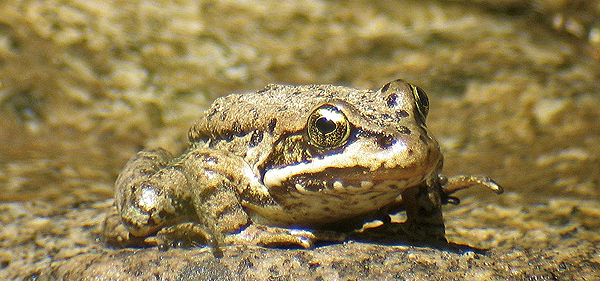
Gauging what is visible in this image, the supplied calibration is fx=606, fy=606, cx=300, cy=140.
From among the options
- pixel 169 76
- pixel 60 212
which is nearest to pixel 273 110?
pixel 60 212

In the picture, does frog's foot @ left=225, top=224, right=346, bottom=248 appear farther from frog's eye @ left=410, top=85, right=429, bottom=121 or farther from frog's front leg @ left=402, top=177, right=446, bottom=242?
frog's eye @ left=410, top=85, right=429, bottom=121

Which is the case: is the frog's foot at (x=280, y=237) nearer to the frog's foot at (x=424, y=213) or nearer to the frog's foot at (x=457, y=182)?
the frog's foot at (x=424, y=213)

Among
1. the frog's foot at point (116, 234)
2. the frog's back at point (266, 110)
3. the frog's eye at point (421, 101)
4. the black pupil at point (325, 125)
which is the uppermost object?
the frog's back at point (266, 110)

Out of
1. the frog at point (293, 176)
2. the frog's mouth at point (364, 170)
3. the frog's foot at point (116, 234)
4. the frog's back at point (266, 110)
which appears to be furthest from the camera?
the frog's foot at point (116, 234)

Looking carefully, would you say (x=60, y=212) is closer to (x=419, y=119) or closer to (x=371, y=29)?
(x=419, y=119)

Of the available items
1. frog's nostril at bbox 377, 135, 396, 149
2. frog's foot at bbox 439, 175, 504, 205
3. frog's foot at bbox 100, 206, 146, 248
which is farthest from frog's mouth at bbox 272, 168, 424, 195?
frog's foot at bbox 100, 206, 146, 248

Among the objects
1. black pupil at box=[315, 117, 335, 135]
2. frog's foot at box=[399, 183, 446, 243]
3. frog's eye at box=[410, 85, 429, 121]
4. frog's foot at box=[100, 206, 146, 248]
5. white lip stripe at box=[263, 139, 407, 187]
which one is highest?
black pupil at box=[315, 117, 335, 135]

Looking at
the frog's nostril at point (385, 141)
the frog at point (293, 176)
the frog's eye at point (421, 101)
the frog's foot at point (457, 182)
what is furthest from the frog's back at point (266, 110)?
the frog's foot at point (457, 182)

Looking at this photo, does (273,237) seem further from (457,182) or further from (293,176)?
(457,182)
